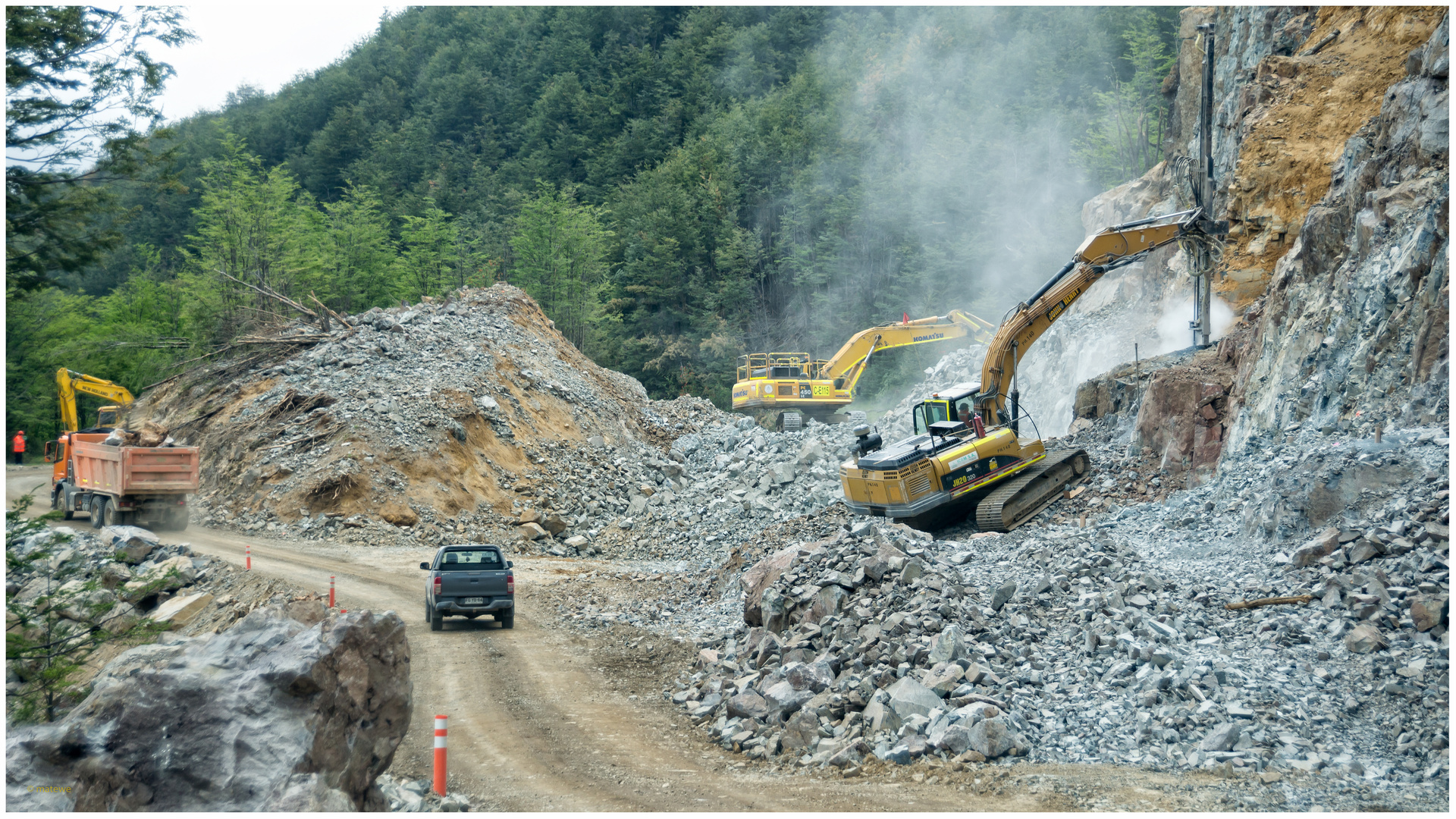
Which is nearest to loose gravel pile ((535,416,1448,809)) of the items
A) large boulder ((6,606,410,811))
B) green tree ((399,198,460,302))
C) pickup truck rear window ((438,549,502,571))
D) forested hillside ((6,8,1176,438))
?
pickup truck rear window ((438,549,502,571))

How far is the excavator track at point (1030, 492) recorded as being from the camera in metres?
15.9

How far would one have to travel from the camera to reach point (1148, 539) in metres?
13.5

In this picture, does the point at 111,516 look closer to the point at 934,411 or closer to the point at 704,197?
the point at 934,411

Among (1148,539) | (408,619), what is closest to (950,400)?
(1148,539)

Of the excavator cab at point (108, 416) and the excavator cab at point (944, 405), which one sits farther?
the excavator cab at point (108, 416)

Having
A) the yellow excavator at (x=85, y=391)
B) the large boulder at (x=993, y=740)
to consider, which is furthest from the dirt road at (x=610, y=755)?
the yellow excavator at (x=85, y=391)

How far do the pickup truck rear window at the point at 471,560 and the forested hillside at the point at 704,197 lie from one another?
61.9 feet

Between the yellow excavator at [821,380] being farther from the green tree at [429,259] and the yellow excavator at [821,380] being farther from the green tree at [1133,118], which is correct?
the green tree at [429,259]

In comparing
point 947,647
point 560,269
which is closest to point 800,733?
point 947,647

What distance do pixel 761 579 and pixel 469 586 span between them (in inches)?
171

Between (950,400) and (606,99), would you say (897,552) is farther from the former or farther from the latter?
→ (606,99)

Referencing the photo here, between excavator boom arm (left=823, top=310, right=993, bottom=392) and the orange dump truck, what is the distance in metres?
21.0

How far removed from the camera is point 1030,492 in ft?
54.3

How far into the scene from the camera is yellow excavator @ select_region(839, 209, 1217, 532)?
1603 centimetres
